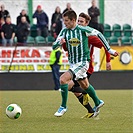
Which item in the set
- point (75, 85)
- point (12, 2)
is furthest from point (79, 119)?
point (12, 2)

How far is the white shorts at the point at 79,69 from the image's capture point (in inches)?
360

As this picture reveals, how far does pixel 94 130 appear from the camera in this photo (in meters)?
7.39

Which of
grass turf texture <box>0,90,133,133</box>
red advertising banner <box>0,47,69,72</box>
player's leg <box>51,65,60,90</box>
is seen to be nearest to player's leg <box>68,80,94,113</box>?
grass turf texture <box>0,90,133,133</box>

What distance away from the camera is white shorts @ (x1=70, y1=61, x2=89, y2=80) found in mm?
9141

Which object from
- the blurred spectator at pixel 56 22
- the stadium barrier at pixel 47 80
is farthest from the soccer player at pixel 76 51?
the blurred spectator at pixel 56 22

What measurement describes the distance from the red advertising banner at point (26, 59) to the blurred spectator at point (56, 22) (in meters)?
1.18

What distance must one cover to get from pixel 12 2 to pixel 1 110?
1372cm

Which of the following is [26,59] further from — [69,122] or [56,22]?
[69,122]

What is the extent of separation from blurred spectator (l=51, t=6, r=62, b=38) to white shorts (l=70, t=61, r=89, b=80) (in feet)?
37.3

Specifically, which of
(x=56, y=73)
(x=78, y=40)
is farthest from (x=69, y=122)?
(x=56, y=73)

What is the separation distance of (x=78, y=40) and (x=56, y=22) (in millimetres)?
12002

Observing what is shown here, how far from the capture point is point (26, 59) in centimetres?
1975

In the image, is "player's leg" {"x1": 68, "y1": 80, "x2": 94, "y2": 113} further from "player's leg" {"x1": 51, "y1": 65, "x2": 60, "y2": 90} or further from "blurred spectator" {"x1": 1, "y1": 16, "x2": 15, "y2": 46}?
"blurred spectator" {"x1": 1, "y1": 16, "x2": 15, "y2": 46}

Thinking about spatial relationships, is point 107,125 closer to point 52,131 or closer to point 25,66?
point 52,131
